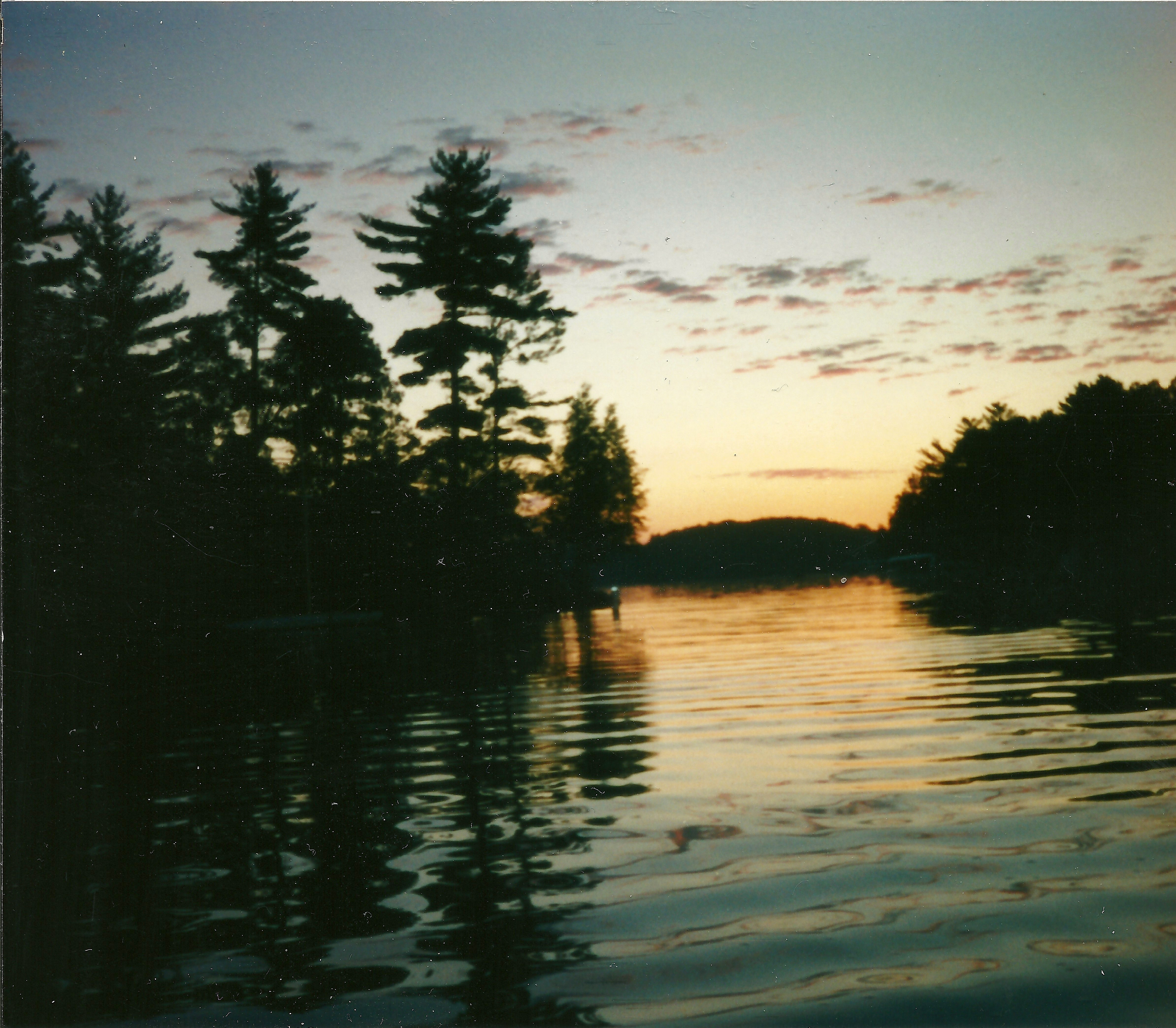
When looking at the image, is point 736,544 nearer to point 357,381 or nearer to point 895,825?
point 357,381

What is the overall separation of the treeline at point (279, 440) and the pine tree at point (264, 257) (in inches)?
1.1

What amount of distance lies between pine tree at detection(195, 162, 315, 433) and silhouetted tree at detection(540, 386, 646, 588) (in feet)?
9.42

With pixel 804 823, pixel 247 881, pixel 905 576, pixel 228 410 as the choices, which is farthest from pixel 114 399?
pixel 905 576

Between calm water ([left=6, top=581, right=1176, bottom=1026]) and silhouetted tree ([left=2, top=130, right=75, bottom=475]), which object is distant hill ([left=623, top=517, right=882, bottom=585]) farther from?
silhouetted tree ([left=2, top=130, right=75, bottom=475])

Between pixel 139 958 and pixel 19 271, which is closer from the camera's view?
pixel 139 958

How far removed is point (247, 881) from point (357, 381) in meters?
6.91

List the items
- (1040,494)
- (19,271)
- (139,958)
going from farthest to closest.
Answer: (1040,494)
(19,271)
(139,958)

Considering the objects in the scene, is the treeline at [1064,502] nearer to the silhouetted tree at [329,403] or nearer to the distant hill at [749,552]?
the distant hill at [749,552]

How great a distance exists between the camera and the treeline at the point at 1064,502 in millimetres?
12258

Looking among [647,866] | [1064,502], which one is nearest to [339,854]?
[647,866]

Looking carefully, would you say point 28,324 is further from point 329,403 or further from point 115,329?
point 329,403

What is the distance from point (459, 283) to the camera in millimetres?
8711

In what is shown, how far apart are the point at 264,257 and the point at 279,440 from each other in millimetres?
2499

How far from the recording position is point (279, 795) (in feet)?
15.5
